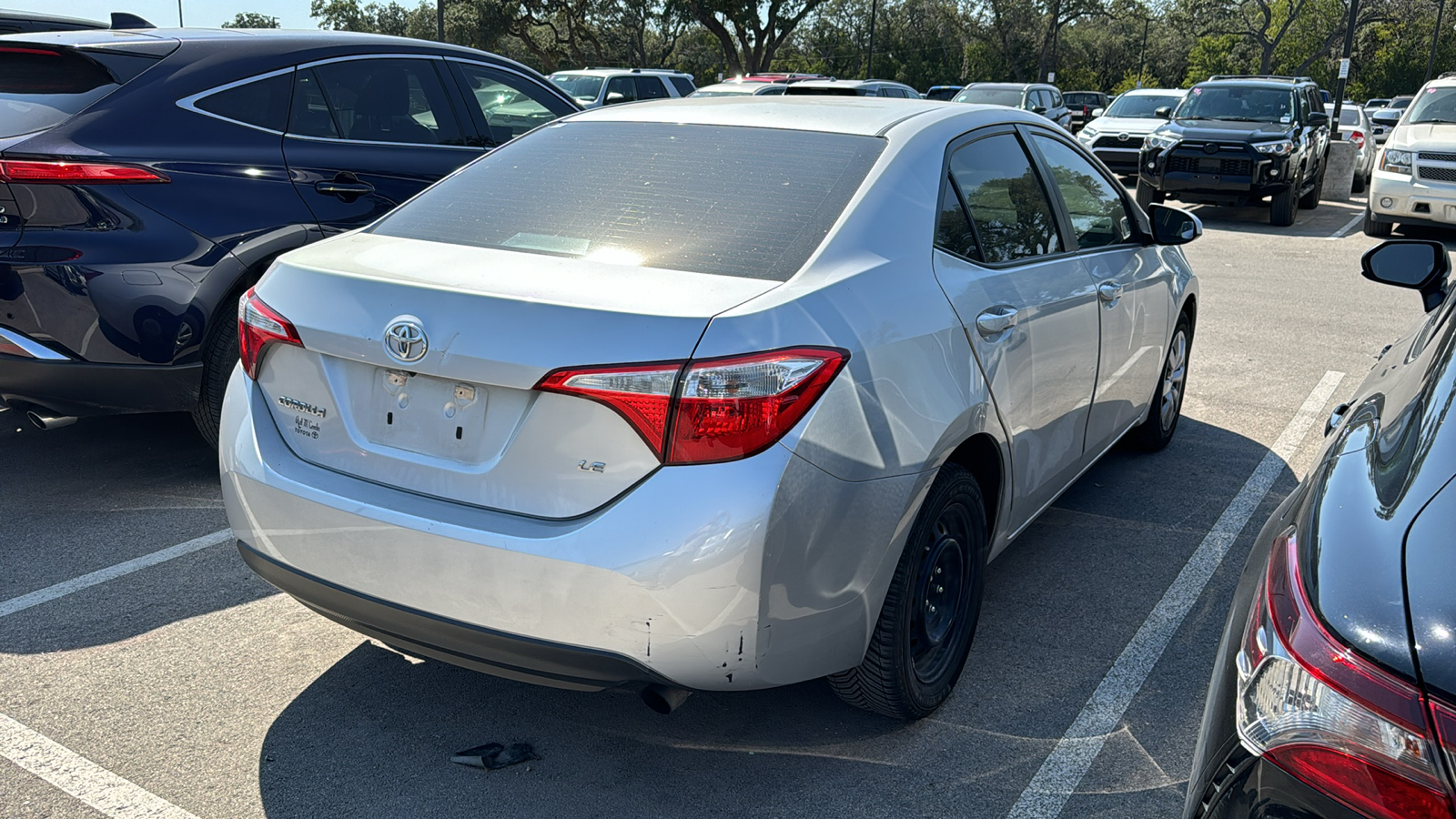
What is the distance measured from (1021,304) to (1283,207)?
13253 millimetres

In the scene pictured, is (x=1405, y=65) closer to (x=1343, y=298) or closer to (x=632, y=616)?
(x=1343, y=298)

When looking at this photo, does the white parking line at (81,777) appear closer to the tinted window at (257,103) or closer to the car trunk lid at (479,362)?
the car trunk lid at (479,362)

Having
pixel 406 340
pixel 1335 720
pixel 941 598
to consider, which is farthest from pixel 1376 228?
pixel 1335 720

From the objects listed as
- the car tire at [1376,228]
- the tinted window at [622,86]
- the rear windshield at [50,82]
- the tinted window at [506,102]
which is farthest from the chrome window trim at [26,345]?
Result: the tinted window at [622,86]

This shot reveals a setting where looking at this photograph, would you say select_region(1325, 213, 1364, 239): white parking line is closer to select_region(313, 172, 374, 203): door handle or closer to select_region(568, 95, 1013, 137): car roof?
select_region(568, 95, 1013, 137): car roof

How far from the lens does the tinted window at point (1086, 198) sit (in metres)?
4.21

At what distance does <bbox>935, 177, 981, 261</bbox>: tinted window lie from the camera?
3260 mm

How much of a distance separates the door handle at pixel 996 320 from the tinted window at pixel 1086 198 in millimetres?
955

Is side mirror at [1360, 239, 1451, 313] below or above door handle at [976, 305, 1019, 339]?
above

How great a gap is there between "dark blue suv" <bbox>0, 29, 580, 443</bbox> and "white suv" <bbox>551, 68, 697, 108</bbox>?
13902 millimetres

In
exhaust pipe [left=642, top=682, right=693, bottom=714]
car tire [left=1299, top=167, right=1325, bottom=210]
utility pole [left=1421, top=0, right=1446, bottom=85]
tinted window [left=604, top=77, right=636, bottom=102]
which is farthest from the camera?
utility pole [left=1421, top=0, right=1446, bottom=85]

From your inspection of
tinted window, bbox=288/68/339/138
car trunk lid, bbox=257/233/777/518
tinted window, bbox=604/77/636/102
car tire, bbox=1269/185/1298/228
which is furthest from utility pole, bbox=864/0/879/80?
car trunk lid, bbox=257/233/777/518

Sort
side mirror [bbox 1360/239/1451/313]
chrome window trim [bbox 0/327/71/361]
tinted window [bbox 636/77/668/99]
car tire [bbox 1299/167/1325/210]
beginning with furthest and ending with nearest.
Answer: tinted window [bbox 636/77/668/99] → car tire [bbox 1299/167/1325/210] → chrome window trim [bbox 0/327/71/361] → side mirror [bbox 1360/239/1451/313]

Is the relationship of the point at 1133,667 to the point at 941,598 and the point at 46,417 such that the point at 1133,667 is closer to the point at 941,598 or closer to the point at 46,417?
the point at 941,598
